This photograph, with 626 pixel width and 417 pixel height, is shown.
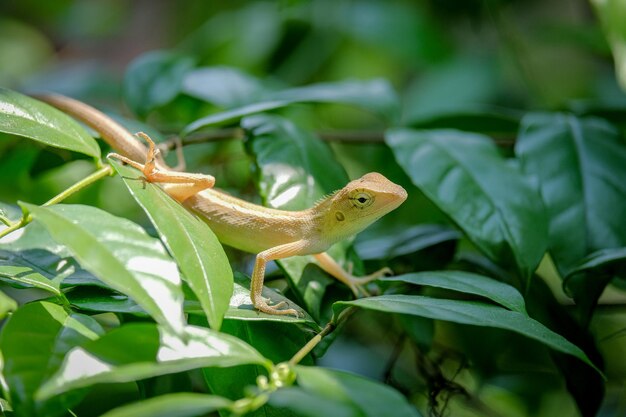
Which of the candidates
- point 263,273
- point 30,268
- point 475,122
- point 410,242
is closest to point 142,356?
point 30,268

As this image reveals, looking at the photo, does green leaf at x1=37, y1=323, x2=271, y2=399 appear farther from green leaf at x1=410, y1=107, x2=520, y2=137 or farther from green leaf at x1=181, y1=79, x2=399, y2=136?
green leaf at x1=410, y1=107, x2=520, y2=137

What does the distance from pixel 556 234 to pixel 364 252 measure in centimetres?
70

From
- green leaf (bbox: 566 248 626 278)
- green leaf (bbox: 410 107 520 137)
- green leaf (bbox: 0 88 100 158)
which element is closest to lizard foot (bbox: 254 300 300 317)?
green leaf (bbox: 0 88 100 158)

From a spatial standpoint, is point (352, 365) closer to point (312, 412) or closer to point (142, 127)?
point (142, 127)

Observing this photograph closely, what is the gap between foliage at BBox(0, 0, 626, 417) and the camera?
43.0 inches

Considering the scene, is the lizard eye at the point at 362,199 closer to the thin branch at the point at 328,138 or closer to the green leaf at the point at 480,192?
the green leaf at the point at 480,192

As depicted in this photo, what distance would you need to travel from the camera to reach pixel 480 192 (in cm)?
188

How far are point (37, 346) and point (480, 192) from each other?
1.27 meters

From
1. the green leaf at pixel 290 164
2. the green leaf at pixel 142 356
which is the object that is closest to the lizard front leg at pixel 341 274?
the green leaf at pixel 290 164

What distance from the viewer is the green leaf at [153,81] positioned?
2.53 meters

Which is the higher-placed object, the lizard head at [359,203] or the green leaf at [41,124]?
the green leaf at [41,124]

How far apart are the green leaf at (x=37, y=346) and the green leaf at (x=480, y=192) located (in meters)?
1.05

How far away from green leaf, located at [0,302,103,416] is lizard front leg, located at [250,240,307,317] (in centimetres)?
39

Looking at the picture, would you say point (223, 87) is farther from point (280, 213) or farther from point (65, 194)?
point (65, 194)
